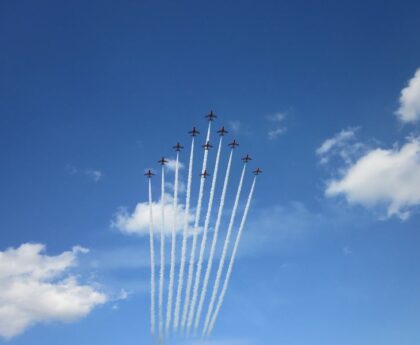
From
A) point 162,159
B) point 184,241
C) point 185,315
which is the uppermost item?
point 162,159

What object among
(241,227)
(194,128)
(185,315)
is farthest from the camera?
(194,128)

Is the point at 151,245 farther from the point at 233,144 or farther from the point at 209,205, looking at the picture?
the point at 233,144

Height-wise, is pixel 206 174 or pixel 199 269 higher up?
pixel 206 174

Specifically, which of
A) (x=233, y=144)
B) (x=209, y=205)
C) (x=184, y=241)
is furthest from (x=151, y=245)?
(x=233, y=144)

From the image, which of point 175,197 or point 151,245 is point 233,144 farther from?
point 151,245

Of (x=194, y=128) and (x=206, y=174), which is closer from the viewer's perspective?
(x=206, y=174)

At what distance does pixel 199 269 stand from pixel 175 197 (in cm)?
2027

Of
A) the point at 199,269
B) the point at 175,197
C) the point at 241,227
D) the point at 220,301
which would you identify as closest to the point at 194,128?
the point at 175,197

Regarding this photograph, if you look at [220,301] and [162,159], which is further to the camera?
[162,159]

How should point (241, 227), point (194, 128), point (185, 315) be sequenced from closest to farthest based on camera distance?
point (185, 315) < point (241, 227) < point (194, 128)

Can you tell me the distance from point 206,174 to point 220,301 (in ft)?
114

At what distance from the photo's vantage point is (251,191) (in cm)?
12138

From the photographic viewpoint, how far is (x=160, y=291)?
11300 cm

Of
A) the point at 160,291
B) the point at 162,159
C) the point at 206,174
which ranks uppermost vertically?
the point at 162,159
